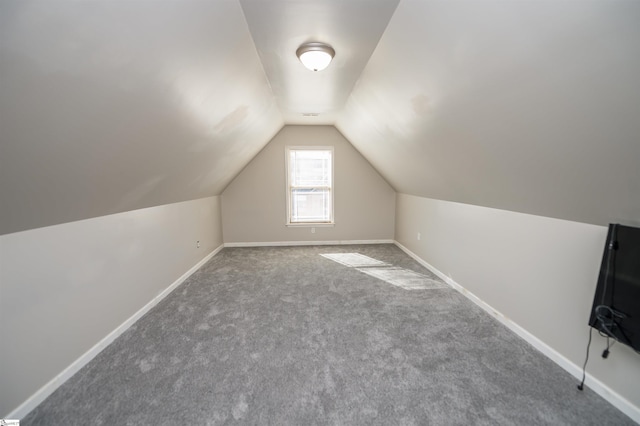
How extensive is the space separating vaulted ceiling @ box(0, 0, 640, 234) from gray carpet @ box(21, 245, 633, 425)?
3.59 feet

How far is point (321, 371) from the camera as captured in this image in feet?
5.75

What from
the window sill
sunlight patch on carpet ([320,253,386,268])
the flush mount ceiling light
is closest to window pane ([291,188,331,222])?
the window sill

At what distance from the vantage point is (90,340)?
1.89 metres

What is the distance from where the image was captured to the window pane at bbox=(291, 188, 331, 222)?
16.9ft

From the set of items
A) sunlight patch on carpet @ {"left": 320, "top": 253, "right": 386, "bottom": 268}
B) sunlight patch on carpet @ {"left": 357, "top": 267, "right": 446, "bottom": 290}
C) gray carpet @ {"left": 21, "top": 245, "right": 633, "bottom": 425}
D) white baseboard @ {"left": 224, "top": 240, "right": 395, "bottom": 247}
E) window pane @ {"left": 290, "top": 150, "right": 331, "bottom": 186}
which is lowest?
gray carpet @ {"left": 21, "top": 245, "right": 633, "bottom": 425}

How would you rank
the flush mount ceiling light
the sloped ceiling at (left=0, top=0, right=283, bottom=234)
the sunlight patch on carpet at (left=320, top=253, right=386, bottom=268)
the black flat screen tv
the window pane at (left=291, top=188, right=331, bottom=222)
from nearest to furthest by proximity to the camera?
the sloped ceiling at (left=0, top=0, right=283, bottom=234) → the black flat screen tv → the flush mount ceiling light → the sunlight patch on carpet at (left=320, top=253, right=386, bottom=268) → the window pane at (left=291, top=188, right=331, bottom=222)

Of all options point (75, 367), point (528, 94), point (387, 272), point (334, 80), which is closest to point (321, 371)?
point (75, 367)

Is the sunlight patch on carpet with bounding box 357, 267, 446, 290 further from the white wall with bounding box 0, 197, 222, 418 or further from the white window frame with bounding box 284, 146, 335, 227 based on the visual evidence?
the white wall with bounding box 0, 197, 222, 418

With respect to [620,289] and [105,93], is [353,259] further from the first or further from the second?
[105,93]

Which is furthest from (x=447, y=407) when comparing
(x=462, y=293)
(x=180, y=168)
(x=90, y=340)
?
(x=180, y=168)

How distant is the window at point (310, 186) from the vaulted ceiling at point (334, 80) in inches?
99.5

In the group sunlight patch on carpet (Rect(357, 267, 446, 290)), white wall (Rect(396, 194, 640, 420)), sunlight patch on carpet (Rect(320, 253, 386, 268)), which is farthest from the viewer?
sunlight patch on carpet (Rect(320, 253, 386, 268))

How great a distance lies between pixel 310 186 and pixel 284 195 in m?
0.56

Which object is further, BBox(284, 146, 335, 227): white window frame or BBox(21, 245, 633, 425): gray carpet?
BBox(284, 146, 335, 227): white window frame
